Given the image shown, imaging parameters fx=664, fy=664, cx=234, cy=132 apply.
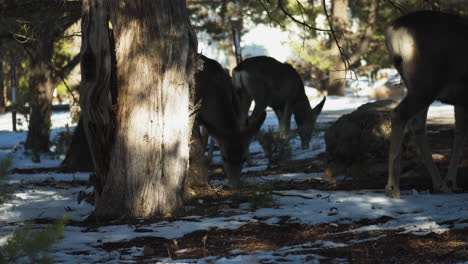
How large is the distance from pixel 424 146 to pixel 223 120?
306 cm

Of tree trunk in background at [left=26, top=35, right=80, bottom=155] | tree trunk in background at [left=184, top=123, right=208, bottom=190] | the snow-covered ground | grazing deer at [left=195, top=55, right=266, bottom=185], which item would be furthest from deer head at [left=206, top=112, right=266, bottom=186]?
tree trunk in background at [left=26, top=35, right=80, bottom=155]

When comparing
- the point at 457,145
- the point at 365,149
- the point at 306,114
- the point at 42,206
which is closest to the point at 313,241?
the point at 457,145

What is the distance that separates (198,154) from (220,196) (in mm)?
1014

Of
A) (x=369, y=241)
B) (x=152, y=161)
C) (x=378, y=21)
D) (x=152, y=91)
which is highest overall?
(x=378, y=21)

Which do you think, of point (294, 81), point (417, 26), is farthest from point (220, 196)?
point (294, 81)

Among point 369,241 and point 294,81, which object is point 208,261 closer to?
point 369,241

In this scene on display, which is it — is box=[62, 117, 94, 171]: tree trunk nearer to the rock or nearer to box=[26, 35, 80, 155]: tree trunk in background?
box=[26, 35, 80, 155]: tree trunk in background

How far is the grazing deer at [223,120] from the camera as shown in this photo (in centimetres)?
905

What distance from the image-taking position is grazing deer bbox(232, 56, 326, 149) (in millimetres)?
14016

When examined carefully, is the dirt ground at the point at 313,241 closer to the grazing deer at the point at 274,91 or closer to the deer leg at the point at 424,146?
the deer leg at the point at 424,146

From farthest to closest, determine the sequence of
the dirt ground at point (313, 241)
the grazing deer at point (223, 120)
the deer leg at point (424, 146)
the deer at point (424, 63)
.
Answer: the grazing deer at point (223, 120)
the deer leg at point (424, 146)
the deer at point (424, 63)
the dirt ground at point (313, 241)

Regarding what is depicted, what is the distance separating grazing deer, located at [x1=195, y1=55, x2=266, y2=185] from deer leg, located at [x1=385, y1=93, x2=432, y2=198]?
281 centimetres

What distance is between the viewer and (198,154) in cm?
816

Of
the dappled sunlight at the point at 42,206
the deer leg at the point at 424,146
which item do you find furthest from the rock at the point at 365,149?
the dappled sunlight at the point at 42,206
